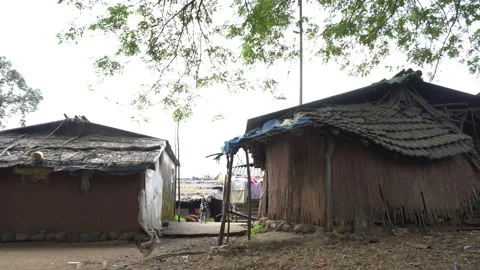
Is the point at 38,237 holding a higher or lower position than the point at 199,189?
lower

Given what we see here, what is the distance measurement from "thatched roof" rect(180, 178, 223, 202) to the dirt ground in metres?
13.8

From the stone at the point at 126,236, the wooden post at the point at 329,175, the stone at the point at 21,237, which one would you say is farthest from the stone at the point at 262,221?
the stone at the point at 21,237

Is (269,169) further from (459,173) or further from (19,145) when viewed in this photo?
(19,145)

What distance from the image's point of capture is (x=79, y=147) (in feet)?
36.8

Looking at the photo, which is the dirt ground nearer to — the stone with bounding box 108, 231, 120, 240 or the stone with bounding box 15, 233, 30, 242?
the stone with bounding box 108, 231, 120, 240

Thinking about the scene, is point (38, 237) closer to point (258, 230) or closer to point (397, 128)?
point (258, 230)

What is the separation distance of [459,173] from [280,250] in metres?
4.77

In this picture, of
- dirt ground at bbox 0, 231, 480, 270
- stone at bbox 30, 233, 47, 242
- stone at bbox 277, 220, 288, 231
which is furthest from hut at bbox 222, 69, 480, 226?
stone at bbox 30, 233, 47, 242

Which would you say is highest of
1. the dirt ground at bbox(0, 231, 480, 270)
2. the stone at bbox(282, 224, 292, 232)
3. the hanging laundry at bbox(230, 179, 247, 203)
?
the hanging laundry at bbox(230, 179, 247, 203)

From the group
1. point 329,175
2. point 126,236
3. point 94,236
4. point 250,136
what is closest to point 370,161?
point 329,175

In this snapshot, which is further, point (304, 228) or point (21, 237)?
point (21, 237)

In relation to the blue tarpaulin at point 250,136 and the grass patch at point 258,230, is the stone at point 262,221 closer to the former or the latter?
the grass patch at point 258,230

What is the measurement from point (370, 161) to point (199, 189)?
1767 centimetres

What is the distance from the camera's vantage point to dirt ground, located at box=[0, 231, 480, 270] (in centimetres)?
520
